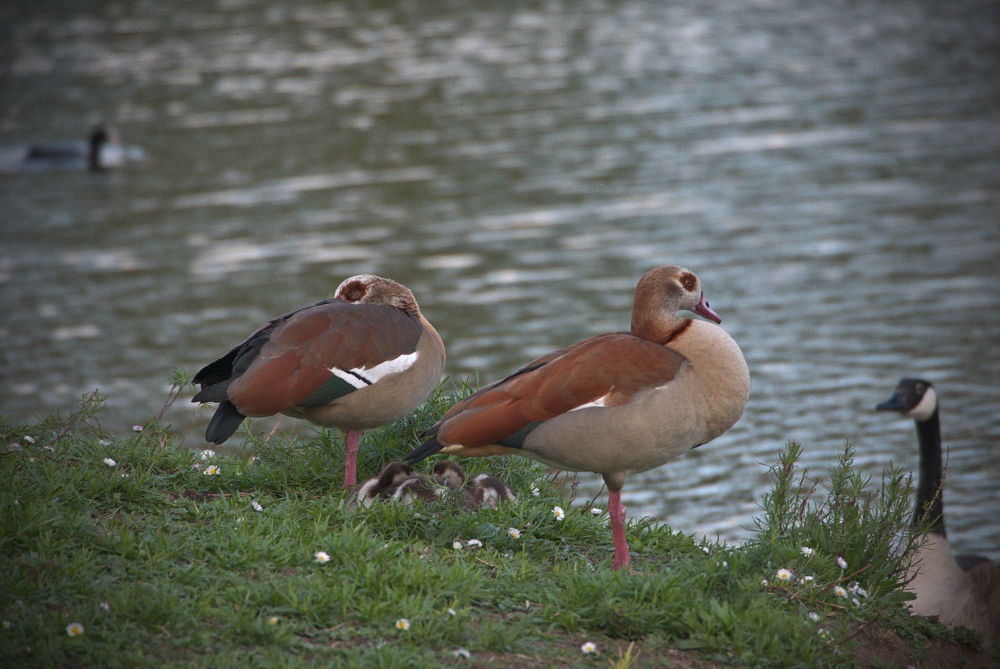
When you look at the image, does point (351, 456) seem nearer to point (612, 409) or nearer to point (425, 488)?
point (425, 488)

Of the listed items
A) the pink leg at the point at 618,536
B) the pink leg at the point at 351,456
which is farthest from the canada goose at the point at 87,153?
the pink leg at the point at 618,536

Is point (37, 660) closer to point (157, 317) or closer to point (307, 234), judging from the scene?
point (157, 317)

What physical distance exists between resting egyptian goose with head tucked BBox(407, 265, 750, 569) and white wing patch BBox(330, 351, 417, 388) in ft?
1.70

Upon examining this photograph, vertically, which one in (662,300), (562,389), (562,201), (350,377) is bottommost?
(562,201)

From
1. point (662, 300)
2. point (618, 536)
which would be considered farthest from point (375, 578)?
point (662, 300)

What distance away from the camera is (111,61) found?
26219 mm

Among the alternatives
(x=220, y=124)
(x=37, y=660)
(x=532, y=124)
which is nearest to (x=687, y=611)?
(x=37, y=660)

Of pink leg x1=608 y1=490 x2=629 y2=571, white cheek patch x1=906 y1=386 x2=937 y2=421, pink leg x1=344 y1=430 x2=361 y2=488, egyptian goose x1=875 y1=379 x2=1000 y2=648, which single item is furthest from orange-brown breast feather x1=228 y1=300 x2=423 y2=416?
white cheek patch x1=906 y1=386 x2=937 y2=421

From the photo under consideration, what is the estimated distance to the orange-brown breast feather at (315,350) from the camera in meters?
5.56

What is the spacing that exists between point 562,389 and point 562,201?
11.8 metres

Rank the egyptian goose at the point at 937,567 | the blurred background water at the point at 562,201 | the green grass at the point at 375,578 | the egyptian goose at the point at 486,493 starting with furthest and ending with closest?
the blurred background water at the point at 562,201 → the egyptian goose at the point at 937,567 → the egyptian goose at the point at 486,493 → the green grass at the point at 375,578

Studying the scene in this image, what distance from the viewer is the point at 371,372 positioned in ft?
19.0

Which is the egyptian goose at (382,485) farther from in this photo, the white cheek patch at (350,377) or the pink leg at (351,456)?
the white cheek patch at (350,377)

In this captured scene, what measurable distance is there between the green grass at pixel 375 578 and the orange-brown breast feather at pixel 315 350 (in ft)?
2.03
